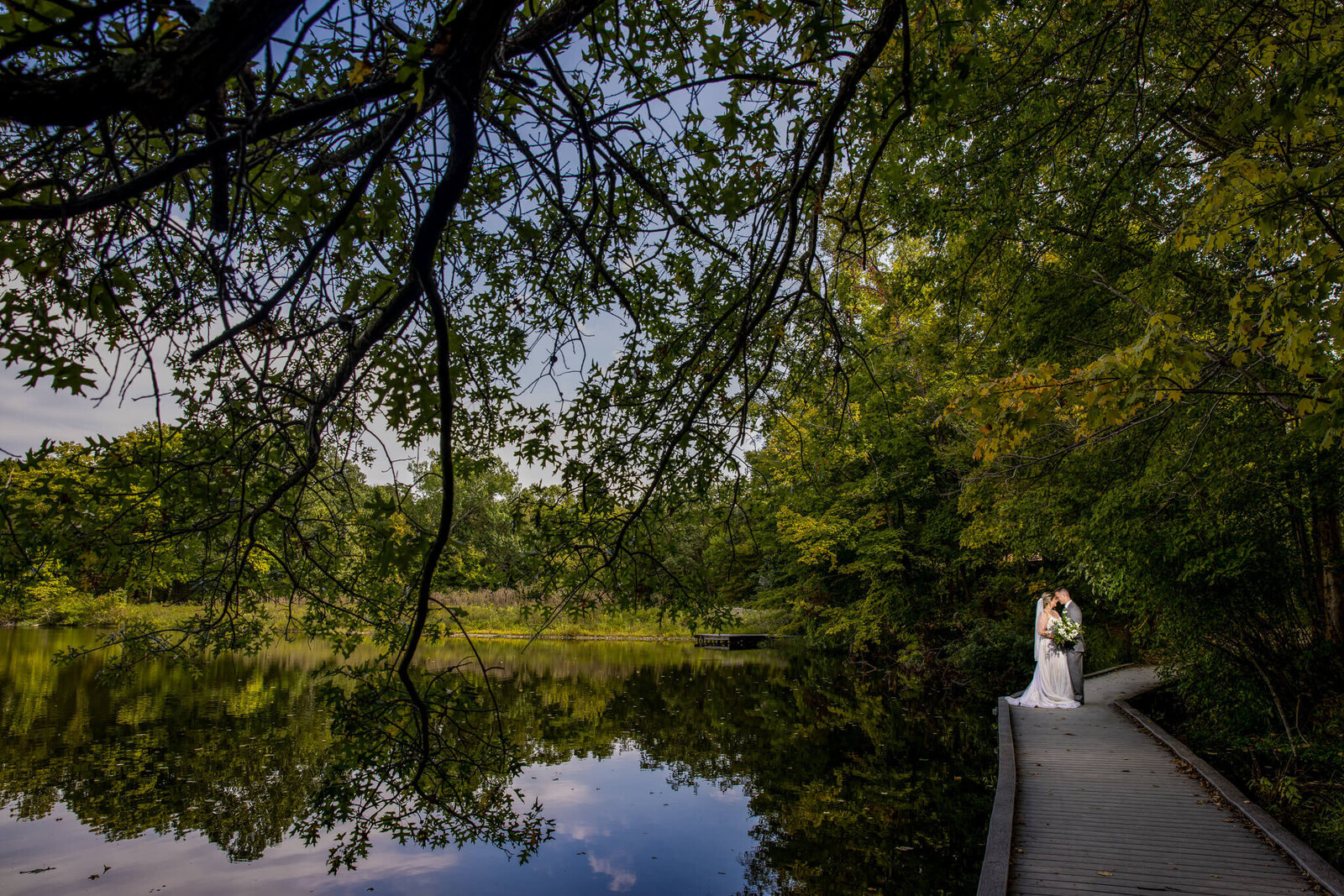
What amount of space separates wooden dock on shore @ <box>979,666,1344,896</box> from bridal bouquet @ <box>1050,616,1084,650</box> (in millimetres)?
2050

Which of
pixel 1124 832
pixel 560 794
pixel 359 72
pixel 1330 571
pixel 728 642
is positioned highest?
pixel 359 72

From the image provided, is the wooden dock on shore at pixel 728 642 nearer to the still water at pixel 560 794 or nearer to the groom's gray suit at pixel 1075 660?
the still water at pixel 560 794

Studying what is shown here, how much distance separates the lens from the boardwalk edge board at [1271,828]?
4.27 metres

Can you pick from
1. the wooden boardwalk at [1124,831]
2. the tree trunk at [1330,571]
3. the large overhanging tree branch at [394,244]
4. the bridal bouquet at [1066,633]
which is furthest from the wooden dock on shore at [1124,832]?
the large overhanging tree branch at [394,244]

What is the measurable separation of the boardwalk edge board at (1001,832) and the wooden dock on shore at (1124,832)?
0.03 ft

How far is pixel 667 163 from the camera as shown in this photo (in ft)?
10.6

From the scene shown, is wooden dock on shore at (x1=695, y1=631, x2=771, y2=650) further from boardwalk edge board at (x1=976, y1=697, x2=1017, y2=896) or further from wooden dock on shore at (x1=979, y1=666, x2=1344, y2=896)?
boardwalk edge board at (x1=976, y1=697, x2=1017, y2=896)

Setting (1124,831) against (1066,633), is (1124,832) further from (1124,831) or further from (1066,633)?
(1066,633)

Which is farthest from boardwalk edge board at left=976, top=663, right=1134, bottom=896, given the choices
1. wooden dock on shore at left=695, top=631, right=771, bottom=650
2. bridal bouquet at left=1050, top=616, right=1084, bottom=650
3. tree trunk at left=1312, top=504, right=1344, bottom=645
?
wooden dock on shore at left=695, top=631, right=771, bottom=650

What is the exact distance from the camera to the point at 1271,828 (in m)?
5.12

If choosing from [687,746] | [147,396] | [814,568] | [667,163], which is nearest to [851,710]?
[687,746]

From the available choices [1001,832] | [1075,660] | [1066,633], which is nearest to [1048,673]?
[1075,660]

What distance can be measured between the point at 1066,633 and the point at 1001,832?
20.0 ft

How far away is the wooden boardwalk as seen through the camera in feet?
14.9
